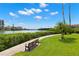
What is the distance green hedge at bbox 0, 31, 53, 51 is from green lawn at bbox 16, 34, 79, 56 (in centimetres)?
17

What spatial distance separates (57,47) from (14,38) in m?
0.81

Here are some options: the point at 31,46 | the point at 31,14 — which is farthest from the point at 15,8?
the point at 31,46

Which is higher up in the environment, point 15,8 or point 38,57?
point 15,8

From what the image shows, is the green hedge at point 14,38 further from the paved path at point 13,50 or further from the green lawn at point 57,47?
the green lawn at point 57,47

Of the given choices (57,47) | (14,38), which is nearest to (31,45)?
(14,38)

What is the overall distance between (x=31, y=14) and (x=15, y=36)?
1.67ft

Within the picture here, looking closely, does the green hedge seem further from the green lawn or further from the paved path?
the green lawn

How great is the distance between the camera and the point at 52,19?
7020mm

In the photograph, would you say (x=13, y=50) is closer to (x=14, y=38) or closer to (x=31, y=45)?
(x=14, y=38)

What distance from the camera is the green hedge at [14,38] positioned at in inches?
276

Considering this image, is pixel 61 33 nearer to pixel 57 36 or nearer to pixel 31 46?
pixel 57 36

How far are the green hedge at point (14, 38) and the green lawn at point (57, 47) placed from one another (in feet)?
0.56

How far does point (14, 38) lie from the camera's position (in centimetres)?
709

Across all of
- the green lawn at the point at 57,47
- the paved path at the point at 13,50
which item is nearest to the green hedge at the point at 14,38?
the paved path at the point at 13,50
